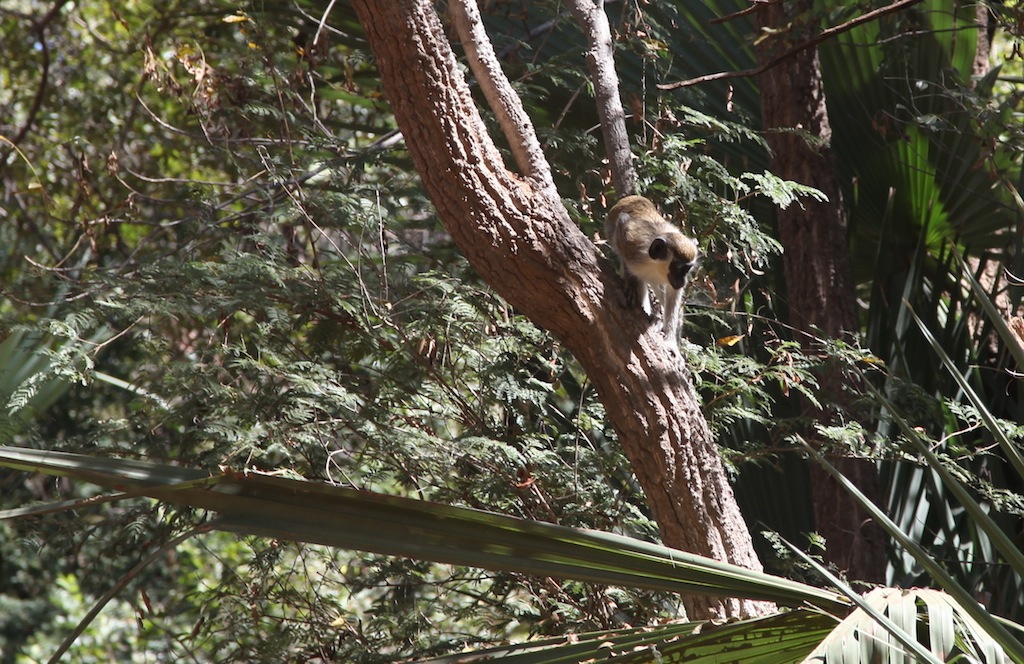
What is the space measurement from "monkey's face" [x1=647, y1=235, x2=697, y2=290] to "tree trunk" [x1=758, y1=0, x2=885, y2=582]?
1.19 metres

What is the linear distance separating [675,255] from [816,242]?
1.56 metres

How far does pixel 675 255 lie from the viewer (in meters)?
3.10

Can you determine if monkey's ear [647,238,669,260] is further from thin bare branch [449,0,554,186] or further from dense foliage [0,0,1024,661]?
thin bare branch [449,0,554,186]

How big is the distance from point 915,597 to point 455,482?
2.26 m

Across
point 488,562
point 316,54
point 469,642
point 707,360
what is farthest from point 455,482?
point 488,562

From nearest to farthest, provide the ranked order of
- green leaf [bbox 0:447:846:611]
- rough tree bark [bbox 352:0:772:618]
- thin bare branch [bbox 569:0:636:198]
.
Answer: green leaf [bbox 0:447:846:611]
rough tree bark [bbox 352:0:772:618]
thin bare branch [bbox 569:0:636:198]

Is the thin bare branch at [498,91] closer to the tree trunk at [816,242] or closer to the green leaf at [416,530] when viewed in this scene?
the green leaf at [416,530]

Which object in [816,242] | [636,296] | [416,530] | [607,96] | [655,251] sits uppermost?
[816,242]

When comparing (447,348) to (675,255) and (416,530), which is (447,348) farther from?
(416,530)

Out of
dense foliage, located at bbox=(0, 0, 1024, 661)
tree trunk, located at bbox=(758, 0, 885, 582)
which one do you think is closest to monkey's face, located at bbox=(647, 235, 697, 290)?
dense foliage, located at bbox=(0, 0, 1024, 661)

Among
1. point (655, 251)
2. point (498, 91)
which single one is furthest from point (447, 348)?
point (498, 91)

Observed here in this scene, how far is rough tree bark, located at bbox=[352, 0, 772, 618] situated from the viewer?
2.41 m

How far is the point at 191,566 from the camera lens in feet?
23.2

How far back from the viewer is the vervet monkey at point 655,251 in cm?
301
